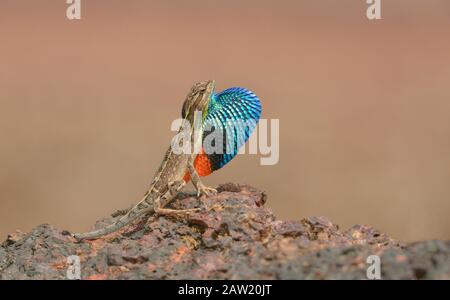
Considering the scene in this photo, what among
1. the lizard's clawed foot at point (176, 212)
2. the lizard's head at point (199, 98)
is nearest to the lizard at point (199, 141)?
the lizard's head at point (199, 98)

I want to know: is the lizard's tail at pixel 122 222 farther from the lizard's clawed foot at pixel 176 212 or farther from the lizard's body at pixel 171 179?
the lizard's clawed foot at pixel 176 212

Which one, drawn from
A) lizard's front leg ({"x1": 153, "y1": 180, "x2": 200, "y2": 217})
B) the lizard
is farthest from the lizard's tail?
lizard's front leg ({"x1": 153, "y1": 180, "x2": 200, "y2": 217})

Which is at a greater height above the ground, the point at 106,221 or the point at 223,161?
the point at 223,161

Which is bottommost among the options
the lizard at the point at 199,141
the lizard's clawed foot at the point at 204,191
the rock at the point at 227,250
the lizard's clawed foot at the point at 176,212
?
the rock at the point at 227,250

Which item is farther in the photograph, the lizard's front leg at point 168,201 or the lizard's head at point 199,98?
the lizard's head at point 199,98

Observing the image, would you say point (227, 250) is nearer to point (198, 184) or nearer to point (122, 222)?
point (198, 184)

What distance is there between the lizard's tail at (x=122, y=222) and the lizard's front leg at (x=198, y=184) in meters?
0.29

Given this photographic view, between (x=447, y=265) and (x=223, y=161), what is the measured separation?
1.94 m

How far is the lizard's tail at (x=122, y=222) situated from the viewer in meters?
3.74

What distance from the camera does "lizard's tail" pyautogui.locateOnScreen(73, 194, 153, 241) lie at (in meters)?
3.74

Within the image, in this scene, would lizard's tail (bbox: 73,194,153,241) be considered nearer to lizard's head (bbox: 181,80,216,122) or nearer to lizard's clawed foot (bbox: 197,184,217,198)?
lizard's clawed foot (bbox: 197,184,217,198)
